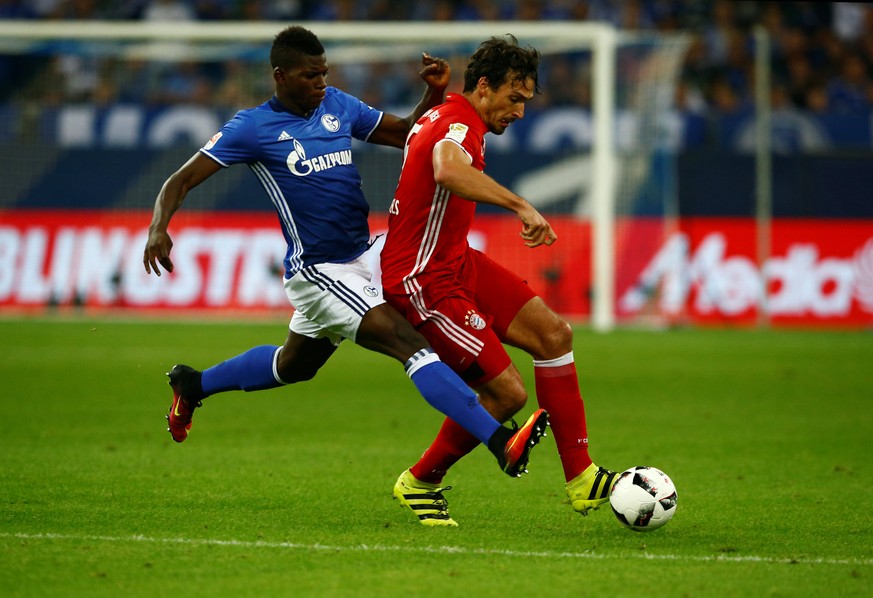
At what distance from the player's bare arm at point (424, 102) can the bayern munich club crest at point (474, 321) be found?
47.7 inches

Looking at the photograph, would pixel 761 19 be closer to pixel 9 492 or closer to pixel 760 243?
pixel 760 243

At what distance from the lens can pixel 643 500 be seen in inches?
235

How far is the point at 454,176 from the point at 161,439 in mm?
4281

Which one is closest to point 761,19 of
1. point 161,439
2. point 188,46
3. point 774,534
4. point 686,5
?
point 686,5

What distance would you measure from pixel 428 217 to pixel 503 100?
62cm

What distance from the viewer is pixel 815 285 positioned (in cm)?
1938

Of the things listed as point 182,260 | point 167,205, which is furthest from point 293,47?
point 182,260

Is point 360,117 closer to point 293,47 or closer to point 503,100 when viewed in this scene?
point 293,47

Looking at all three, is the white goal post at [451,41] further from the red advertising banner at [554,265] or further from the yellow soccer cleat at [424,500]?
the yellow soccer cleat at [424,500]

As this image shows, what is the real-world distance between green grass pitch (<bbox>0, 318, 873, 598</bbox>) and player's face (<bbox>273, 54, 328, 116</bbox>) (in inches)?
75.2

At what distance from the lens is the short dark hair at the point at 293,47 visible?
21.4ft

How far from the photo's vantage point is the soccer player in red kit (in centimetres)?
628

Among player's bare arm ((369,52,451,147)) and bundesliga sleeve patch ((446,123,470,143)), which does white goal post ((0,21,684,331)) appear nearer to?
player's bare arm ((369,52,451,147))

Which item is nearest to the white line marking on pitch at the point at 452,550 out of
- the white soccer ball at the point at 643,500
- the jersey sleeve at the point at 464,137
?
the white soccer ball at the point at 643,500
